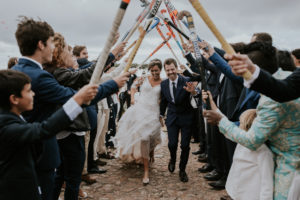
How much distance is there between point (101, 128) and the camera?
569cm

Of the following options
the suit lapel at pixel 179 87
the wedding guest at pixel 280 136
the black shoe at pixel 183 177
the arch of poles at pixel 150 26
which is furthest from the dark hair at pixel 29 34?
the black shoe at pixel 183 177

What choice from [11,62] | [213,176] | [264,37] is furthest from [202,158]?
[11,62]

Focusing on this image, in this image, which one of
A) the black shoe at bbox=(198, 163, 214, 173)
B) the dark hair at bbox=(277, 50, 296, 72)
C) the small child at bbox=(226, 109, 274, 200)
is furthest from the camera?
the black shoe at bbox=(198, 163, 214, 173)

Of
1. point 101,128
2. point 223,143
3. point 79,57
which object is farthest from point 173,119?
point 79,57

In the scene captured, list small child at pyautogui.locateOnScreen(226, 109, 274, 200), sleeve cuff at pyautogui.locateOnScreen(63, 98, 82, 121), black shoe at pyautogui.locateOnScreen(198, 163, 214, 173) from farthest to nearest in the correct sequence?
black shoe at pyautogui.locateOnScreen(198, 163, 214, 173) < small child at pyautogui.locateOnScreen(226, 109, 274, 200) < sleeve cuff at pyautogui.locateOnScreen(63, 98, 82, 121)

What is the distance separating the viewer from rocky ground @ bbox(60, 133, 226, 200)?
404 centimetres

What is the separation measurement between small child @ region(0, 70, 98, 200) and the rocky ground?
8.35 ft

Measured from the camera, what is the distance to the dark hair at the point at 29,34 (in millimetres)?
2043

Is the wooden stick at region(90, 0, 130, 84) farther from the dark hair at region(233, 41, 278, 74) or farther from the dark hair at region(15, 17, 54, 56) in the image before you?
the dark hair at region(233, 41, 278, 74)

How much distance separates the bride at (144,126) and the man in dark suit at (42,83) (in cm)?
267

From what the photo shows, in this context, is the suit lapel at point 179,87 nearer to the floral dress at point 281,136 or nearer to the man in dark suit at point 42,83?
the man in dark suit at point 42,83

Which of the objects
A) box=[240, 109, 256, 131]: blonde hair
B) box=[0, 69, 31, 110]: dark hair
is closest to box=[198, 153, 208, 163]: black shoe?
box=[240, 109, 256, 131]: blonde hair

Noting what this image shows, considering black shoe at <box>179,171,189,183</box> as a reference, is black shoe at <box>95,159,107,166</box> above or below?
below

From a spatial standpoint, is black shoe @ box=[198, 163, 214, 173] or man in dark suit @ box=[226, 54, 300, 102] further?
black shoe @ box=[198, 163, 214, 173]
